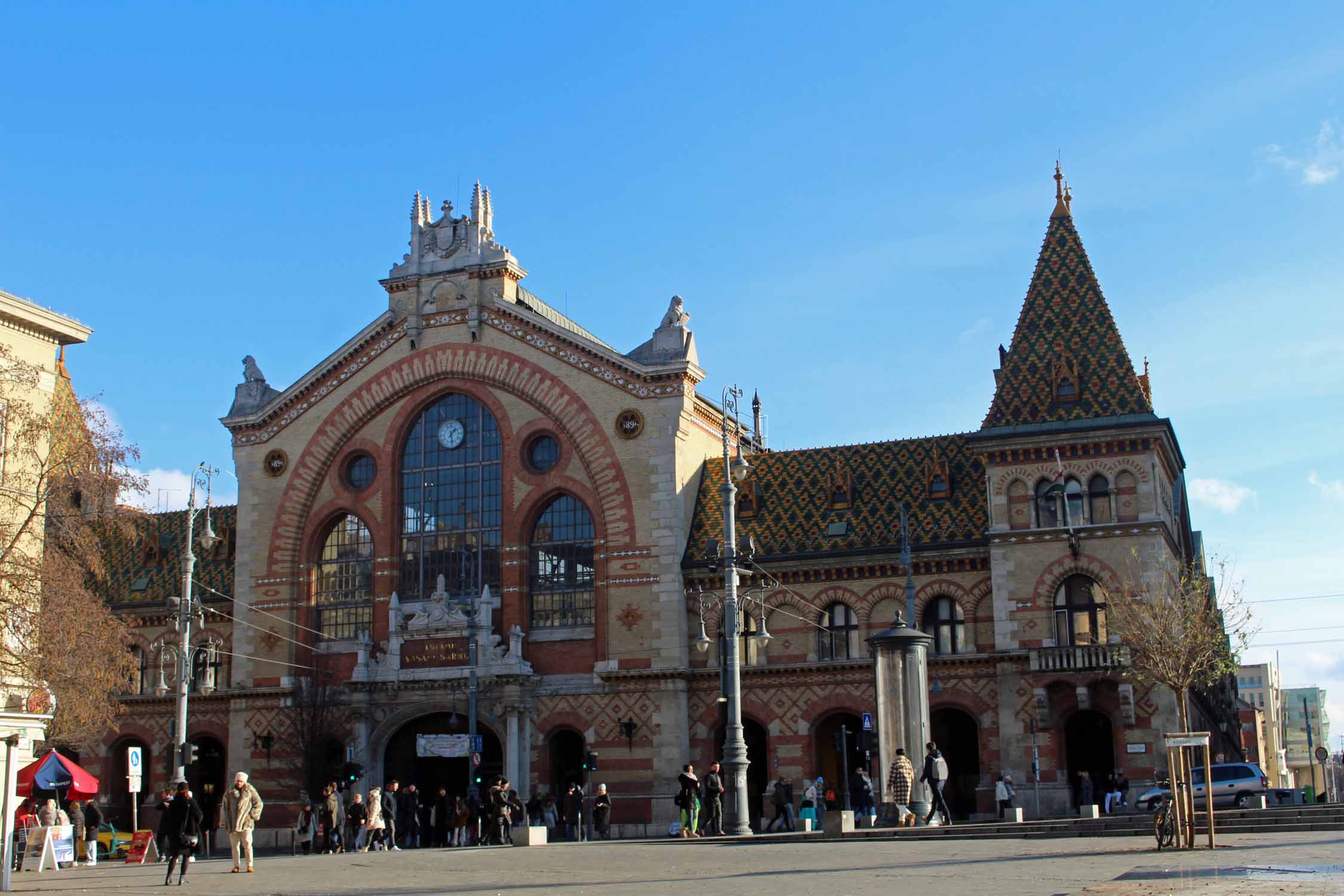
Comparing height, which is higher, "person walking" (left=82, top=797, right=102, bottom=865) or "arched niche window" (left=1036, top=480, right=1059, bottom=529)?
"arched niche window" (left=1036, top=480, right=1059, bottom=529)

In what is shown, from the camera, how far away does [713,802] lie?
3750 centimetres

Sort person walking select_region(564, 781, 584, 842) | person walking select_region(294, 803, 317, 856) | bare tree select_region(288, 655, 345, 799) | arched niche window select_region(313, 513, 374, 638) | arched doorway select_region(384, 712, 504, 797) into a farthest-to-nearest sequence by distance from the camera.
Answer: arched niche window select_region(313, 513, 374, 638) → arched doorway select_region(384, 712, 504, 797) → bare tree select_region(288, 655, 345, 799) → person walking select_region(564, 781, 584, 842) → person walking select_region(294, 803, 317, 856)

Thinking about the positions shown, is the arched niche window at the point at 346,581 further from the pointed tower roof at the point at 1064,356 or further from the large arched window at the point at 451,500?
the pointed tower roof at the point at 1064,356

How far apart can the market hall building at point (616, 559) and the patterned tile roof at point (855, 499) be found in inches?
4.0

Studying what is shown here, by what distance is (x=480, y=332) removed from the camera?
55406 millimetres

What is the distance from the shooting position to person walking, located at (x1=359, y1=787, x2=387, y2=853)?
124ft

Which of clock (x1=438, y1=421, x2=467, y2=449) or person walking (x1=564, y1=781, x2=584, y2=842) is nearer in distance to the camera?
person walking (x1=564, y1=781, x2=584, y2=842)

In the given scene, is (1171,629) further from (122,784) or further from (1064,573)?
(122,784)

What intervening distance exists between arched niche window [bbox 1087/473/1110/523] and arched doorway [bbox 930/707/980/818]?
285 inches

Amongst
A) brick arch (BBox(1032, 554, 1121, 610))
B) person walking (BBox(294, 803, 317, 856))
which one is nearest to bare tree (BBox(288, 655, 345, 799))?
person walking (BBox(294, 803, 317, 856))

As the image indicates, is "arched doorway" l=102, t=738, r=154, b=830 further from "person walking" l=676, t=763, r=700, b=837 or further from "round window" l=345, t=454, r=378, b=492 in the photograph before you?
"person walking" l=676, t=763, r=700, b=837

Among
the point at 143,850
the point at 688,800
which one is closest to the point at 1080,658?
the point at 688,800

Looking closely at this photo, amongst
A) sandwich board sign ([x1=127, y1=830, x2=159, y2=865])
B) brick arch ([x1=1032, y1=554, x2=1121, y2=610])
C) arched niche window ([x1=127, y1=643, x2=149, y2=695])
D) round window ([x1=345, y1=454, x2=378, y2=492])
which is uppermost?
round window ([x1=345, y1=454, x2=378, y2=492])

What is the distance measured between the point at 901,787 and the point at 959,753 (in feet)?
58.2
